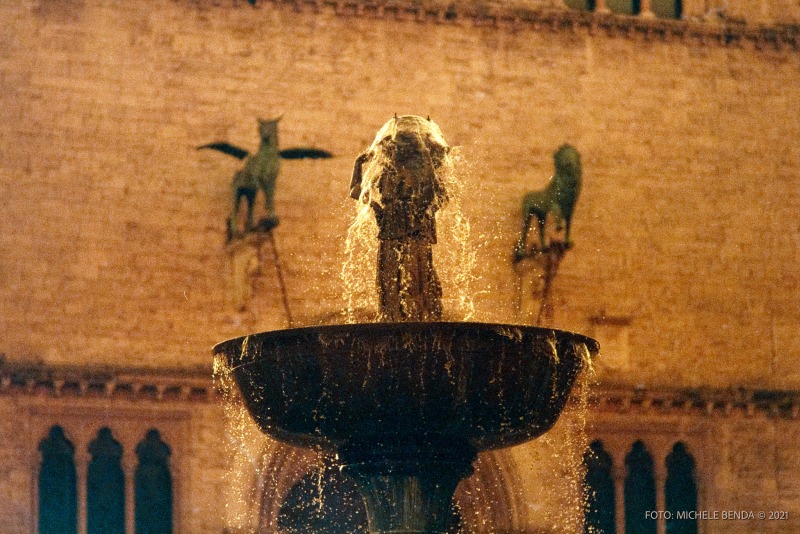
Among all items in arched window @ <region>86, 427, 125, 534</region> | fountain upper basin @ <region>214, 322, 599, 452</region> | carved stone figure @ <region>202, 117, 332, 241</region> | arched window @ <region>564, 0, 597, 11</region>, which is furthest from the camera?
arched window @ <region>564, 0, 597, 11</region>

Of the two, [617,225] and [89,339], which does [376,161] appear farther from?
[617,225]

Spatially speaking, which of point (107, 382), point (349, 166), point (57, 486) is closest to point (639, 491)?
point (349, 166)

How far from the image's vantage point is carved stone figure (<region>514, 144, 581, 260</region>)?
77.5ft

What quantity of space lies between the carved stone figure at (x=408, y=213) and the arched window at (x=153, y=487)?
319 inches

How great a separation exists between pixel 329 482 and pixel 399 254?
8.63 metres

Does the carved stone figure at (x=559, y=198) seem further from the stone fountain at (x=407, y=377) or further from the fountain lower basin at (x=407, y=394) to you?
the fountain lower basin at (x=407, y=394)

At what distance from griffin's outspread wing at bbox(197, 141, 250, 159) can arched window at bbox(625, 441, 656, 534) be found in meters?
5.63

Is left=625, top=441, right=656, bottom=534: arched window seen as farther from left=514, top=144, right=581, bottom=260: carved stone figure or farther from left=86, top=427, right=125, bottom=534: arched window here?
left=86, top=427, right=125, bottom=534: arched window

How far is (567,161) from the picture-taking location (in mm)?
23641

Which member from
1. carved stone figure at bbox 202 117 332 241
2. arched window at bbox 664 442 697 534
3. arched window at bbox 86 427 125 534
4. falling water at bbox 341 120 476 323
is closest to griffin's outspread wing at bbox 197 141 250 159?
carved stone figure at bbox 202 117 332 241

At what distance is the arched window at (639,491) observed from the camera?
23609mm

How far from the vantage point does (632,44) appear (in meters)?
24.9

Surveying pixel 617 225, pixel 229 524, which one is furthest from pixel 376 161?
pixel 617 225

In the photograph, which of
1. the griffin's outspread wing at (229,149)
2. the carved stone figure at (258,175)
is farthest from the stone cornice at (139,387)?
the griffin's outspread wing at (229,149)
